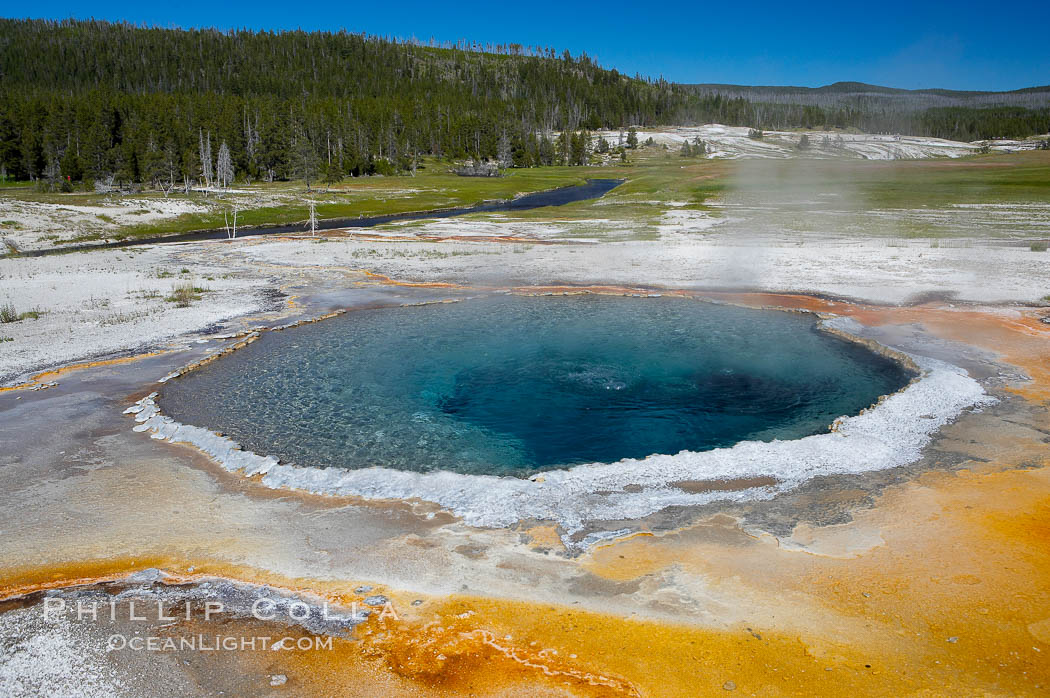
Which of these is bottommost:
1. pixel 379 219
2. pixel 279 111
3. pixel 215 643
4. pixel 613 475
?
pixel 215 643

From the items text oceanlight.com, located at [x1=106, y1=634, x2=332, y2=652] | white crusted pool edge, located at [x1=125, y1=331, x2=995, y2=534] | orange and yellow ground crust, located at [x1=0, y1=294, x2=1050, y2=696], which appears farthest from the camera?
white crusted pool edge, located at [x1=125, y1=331, x2=995, y2=534]

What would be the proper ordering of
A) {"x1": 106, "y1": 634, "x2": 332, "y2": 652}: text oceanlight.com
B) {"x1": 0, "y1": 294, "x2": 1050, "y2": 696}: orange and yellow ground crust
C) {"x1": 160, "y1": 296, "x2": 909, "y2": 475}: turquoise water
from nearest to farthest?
{"x1": 0, "y1": 294, "x2": 1050, "y2": 696}: orange and yellow ground crust, {"x1": 106, "y1": 634, "x2": 332, "y2": 652}: text oceanlight.com, {"x1": 160, "y1": 296, "x2": 909, "y2": 475}: turquoise water

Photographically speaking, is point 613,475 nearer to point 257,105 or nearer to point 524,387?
point 524,387

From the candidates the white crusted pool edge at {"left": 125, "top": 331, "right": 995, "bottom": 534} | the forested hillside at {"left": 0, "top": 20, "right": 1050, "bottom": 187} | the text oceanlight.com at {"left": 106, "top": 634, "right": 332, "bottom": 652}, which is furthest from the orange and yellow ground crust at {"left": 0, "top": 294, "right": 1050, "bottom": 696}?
the forested hillside at {"left": 0, "top": 20, "right": 1050, "bottom": 187}

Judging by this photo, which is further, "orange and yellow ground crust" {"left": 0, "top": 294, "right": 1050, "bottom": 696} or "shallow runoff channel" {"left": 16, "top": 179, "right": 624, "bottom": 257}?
"shallow runoff channel" {"left": 16, "top": 179, "right": 624, "bottom": 257}

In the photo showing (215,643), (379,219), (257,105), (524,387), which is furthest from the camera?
(257,105)

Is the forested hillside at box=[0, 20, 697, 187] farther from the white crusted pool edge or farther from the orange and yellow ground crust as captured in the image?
the orange and yellow ground crust

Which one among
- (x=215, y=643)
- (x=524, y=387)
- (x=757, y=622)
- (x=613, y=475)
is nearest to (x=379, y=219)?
(x=524, y=387)

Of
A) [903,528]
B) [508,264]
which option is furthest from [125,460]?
[508,264]
